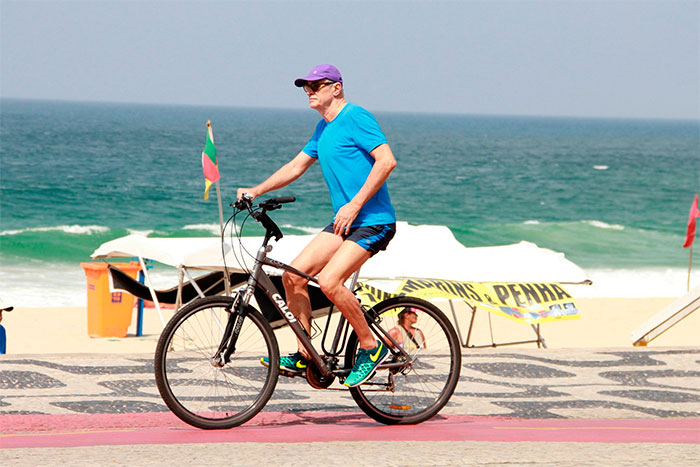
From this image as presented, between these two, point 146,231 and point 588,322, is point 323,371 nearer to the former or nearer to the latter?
point 588,322

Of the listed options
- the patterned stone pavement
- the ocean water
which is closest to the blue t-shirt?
the patterned stone pavement

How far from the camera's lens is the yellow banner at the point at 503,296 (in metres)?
10.9

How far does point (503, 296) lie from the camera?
11.2 metres

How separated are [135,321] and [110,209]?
30070mm

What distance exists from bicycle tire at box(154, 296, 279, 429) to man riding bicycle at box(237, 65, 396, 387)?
0.20m

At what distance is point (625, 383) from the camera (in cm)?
691

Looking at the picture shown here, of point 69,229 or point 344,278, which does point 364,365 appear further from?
point 69,229

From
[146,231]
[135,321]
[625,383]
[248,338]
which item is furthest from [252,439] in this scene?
[146,231]

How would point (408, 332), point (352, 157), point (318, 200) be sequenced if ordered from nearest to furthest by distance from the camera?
1. point (352, 157)
2. point (408, 332)
3. point (318, 200)

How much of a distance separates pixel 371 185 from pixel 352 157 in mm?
214

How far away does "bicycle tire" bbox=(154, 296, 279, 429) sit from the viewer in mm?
4871

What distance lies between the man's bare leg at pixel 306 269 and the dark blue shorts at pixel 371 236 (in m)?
0.09

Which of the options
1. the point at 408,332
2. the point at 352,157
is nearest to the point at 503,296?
the point at 408,332

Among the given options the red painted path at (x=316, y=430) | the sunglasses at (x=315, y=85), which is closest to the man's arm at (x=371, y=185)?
the sunglasses at (x=315, y=85)
